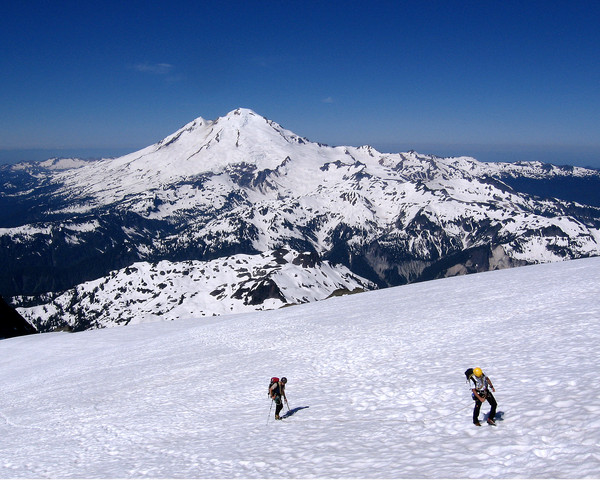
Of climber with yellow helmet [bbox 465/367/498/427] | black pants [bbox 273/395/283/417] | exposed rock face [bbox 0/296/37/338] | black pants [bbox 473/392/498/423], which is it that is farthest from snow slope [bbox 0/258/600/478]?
exposed rock face [bbox 0/296/37/338]

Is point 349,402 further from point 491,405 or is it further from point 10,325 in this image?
point 10,325

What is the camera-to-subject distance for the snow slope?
1221 centimetres

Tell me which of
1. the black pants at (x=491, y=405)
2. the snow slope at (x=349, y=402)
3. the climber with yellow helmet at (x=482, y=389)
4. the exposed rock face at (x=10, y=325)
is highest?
the climber with yellow helmet at (x=482, y=389)

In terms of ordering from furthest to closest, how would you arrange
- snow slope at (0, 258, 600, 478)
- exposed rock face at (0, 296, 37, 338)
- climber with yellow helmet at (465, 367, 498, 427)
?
exposed rock face at (0, 296, 37, 338) < climber with yellow helmet at (465, 367, 498, 427) < snow slope at (0, 258, 600, 478)

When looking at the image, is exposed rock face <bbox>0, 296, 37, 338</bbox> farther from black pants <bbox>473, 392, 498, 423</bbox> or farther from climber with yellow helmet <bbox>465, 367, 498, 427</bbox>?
climber with yellow helmet <bbox>465, 367, 498, 427</bbox>

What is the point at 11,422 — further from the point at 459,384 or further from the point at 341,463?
the point at 459,384

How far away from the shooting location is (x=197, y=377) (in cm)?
2783

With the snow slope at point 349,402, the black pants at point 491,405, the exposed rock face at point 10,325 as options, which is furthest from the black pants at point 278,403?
the exposed rock face at point 10,325

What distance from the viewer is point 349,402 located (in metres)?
18.2

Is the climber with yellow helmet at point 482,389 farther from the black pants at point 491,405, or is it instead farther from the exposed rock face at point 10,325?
the exposed rock face at point 10,325

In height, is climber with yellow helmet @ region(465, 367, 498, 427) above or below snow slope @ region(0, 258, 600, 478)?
above

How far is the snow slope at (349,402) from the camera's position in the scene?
12.2m

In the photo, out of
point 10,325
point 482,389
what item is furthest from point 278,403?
point 10,325

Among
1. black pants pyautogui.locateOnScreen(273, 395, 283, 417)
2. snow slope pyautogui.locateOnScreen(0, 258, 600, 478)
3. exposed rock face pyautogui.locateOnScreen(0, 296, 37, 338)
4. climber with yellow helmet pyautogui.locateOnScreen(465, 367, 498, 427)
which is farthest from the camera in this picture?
exposed rock face pyautogui.locateOnScreen(0, 296, 37, 338)
